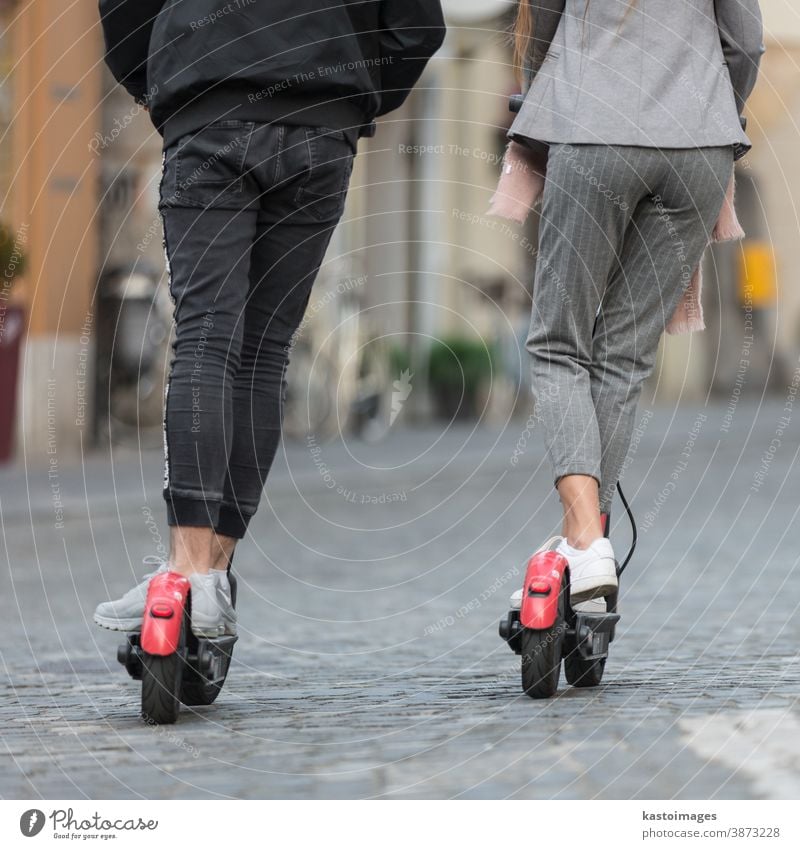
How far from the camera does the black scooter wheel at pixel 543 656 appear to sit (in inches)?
124

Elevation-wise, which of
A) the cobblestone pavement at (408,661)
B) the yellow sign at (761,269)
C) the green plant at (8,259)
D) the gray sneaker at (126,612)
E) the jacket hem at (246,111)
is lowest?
the cobblestone pavement at (408,661)

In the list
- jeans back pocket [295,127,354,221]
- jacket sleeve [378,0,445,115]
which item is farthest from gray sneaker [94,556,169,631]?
jacket sleeve [378,0,445,115]

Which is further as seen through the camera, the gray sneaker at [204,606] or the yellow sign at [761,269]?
the yellow sign at [761,269]

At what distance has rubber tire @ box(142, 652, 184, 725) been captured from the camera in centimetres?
300

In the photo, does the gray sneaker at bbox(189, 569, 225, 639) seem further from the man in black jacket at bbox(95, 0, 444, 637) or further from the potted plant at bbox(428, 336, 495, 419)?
the potted plant at bbox(428, 336, 495, 419)

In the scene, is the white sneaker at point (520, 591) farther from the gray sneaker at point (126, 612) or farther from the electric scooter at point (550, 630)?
the gray sneaker at point (126, 612)

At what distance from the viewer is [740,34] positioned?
10.9 ft

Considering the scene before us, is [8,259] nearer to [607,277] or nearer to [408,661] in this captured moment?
[408,661]

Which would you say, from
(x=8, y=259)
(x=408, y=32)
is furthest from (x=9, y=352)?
(x=408, y=32)

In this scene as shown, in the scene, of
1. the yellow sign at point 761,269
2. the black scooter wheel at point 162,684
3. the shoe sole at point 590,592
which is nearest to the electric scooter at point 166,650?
the black scooter wheel at point 162,684

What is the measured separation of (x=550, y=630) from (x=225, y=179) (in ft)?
3.38
